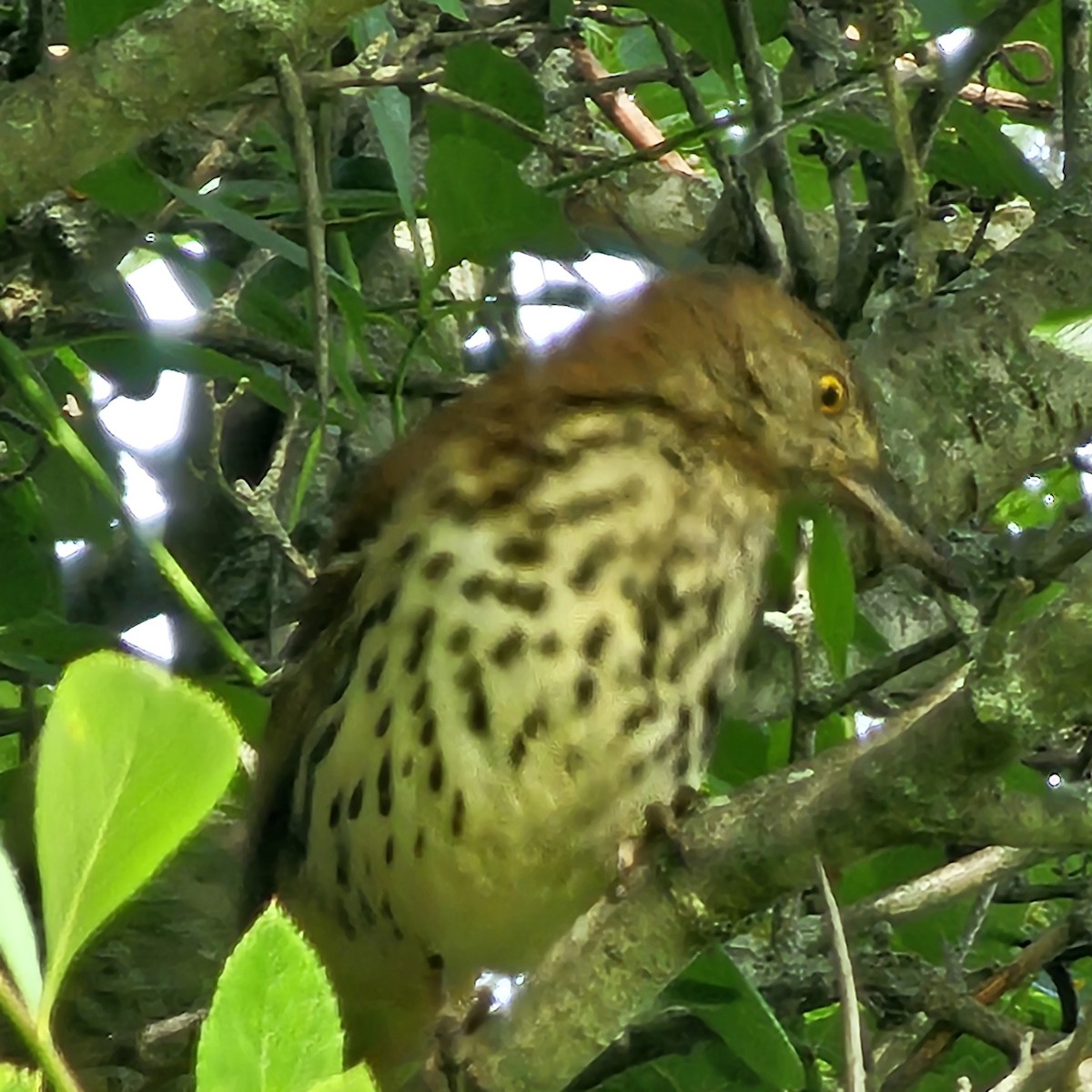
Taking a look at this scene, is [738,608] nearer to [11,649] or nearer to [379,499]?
[379,499]

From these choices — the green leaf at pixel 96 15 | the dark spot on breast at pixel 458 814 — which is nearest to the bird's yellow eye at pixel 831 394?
the dark spot on breast at pixel 458 814

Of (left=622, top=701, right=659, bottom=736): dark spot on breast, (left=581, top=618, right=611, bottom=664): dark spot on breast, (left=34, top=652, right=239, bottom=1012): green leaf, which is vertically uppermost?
(left=34, top=652, right=239, bottom=1012): green leaf

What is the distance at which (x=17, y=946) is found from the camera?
74 centimetres

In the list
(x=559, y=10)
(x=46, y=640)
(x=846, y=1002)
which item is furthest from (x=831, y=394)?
(x=846, y=1002)

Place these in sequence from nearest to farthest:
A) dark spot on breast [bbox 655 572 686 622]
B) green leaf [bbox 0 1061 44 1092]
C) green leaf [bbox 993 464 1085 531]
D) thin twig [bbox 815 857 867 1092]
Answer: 1. green leaf [bbox 0 1061 44 1092]
2. thin twig [bbox 815 857 867 1092]
3. dark spot on breast [bbox 655 572 686 622]
4. green leaf [bbox 993 464 1085 531]

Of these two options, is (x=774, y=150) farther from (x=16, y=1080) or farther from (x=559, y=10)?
(x=16, y=1080)

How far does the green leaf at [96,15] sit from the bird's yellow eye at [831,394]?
2.67ft

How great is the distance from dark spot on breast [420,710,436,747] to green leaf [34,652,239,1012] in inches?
44.0

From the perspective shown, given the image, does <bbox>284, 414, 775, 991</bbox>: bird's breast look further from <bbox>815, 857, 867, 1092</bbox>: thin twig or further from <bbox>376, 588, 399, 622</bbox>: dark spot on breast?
<bbox>815, 857, 867, 1092</bbox>: thin twig

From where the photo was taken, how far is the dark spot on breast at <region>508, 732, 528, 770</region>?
1.83m

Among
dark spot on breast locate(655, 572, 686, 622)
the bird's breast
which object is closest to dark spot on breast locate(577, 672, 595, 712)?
the bird's breast

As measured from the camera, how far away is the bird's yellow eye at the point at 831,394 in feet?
7.04

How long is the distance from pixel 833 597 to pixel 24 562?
850 millimetres

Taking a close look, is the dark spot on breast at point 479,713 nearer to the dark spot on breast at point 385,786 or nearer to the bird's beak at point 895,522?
the dark spot on breast at point 385,786
